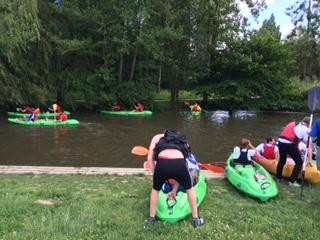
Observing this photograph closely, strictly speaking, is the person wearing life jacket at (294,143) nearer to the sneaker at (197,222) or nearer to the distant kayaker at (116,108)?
the sneaker at (197,222)

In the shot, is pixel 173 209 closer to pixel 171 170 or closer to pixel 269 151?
Result: pixel 171 170

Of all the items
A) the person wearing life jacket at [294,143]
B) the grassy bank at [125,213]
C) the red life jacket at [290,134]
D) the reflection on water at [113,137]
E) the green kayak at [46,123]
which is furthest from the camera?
the green kayak at [46,123]

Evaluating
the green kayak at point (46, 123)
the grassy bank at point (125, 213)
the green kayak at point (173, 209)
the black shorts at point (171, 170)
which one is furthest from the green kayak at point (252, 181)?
the green kayak at point (46, 123)

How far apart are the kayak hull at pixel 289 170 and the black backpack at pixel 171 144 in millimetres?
4077

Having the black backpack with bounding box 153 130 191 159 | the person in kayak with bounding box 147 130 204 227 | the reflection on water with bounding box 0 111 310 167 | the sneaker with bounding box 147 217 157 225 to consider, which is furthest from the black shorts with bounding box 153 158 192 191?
the reflection on water with bounding box 0 111 310 167

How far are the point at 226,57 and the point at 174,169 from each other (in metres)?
30.8

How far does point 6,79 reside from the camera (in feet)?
82.7

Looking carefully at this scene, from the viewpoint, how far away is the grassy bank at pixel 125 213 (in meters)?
5.70

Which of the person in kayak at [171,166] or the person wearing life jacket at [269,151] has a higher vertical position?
the person in kayak at [171,166]

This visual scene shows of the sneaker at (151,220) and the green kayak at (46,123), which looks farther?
the green kayak at (46,123)

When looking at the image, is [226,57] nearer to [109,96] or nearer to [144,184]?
[109,96]

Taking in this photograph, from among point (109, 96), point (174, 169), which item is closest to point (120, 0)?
point (109, 96)

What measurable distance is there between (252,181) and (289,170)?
1.76 metres

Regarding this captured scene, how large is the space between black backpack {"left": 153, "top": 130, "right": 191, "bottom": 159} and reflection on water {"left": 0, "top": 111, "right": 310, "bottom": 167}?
7.27 metres
